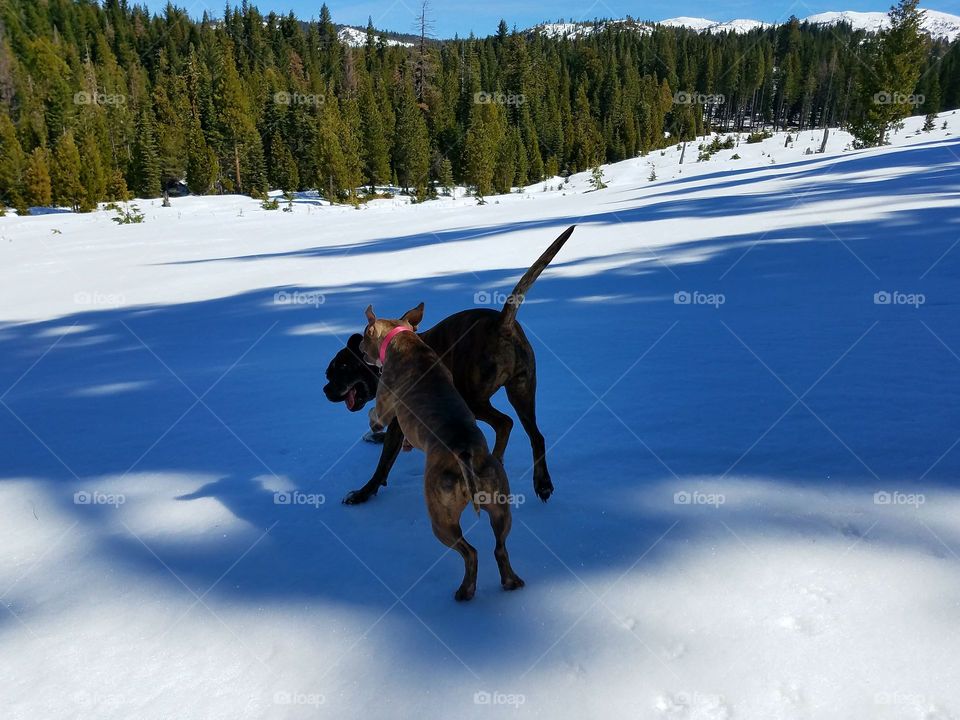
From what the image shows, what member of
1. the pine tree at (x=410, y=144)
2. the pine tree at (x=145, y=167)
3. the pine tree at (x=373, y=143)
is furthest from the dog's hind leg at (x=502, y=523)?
the pine tree at (x=373, y=143)

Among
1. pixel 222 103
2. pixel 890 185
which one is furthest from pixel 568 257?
pixel 222 103

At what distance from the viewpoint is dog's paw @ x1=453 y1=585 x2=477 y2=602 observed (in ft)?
7.82

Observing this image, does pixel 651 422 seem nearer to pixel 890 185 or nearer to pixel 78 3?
pixel 890 185

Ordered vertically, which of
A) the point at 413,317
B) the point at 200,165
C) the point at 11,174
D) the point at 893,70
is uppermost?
the point at 893,70

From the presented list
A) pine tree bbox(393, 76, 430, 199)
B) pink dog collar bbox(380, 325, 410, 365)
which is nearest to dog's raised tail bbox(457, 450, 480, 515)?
pink dog collar bbox(380, 325, 410, 365)

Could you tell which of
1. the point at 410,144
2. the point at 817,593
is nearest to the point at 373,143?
the point at 410,144

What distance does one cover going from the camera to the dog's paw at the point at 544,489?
3.06 m

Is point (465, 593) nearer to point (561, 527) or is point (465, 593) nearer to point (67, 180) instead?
point (561, 527)

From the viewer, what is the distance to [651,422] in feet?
12.4

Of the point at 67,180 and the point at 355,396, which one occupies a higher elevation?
the point at 355,396

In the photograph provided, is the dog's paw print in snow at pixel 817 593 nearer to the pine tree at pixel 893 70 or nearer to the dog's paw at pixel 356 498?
the dog's paw at pixel 356 498

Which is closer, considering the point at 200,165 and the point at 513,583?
the point at 513,583

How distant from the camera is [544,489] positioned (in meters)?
3.06

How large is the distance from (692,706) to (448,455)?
43.7 inches
